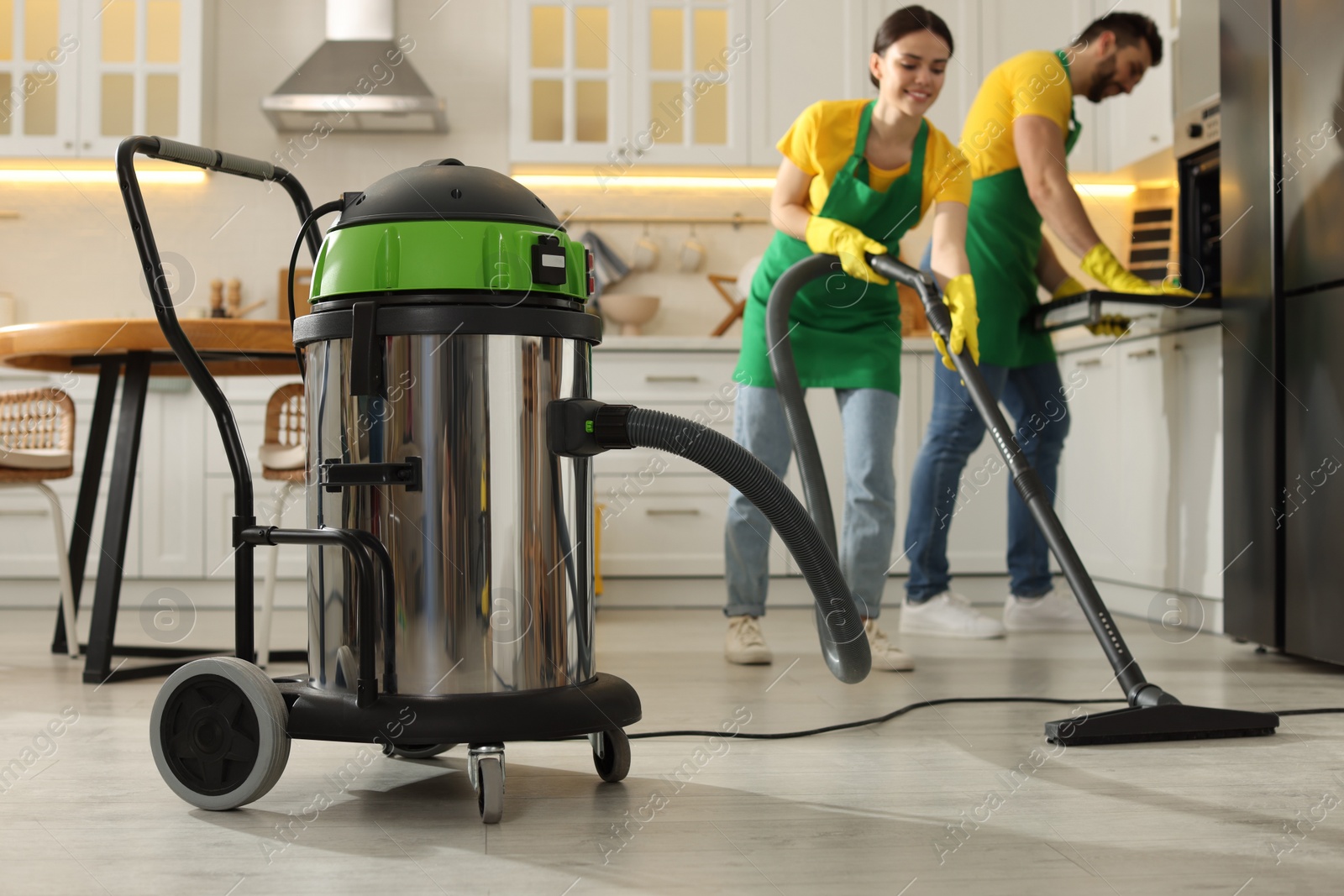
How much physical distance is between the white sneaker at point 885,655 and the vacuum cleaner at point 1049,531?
17.4 inches

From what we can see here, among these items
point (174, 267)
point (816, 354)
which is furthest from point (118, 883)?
point (174, 267)

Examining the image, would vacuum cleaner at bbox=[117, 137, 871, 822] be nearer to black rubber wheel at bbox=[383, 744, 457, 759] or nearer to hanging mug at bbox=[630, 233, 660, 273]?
black rubber wheel at bbox=[383, 744, 457, 759]

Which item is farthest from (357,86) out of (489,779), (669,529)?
(489,779)

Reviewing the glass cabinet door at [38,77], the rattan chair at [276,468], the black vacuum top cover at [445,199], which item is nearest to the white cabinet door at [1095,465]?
the rattan chair at [276,468]

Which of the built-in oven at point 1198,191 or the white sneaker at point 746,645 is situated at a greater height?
the built-in oven at point 1198,191

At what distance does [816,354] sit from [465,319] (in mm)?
1149

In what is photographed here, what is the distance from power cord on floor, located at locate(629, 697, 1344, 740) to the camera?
4.78ft

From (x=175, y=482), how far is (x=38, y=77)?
143 cm

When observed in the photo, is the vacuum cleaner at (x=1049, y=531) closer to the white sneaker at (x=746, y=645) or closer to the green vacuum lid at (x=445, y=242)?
the white sneaker at (x=746, y=645)

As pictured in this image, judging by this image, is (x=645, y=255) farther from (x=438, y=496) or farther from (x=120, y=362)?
(x=438, y=496)

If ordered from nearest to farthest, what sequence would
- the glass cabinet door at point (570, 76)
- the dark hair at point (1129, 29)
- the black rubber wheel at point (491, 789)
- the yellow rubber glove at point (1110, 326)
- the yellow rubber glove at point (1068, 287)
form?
the black rubber wheel at point (491, 789), the yellow rubber glove at point (1110, 326), the dark hair at point (1129, 29), the yellow rubber glove at point (1068, 287), the glass cabinet door at point (570, 76)

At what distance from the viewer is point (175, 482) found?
3230mm

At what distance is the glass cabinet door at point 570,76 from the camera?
3.70 meters

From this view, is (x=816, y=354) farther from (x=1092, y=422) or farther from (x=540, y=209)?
(x=1092, y=422)
